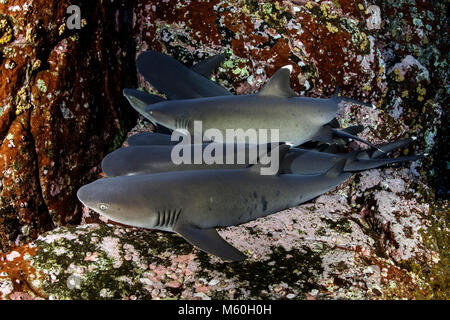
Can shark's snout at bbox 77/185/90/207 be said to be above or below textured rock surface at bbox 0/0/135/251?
below

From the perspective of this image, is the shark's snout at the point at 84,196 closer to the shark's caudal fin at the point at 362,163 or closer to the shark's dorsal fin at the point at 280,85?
the shark's dorsal fin at the point at 280,85

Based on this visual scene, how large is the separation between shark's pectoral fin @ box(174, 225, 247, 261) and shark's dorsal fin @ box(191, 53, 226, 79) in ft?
6.94

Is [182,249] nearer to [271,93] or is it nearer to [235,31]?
[271,93]

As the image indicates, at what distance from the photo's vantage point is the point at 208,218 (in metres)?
2.43

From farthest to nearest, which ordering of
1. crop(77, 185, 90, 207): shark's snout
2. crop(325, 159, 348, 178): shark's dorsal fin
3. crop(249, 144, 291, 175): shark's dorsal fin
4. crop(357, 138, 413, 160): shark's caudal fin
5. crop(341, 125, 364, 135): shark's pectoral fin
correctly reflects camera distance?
crop(341, 125, 364, 135): shark's pectoral fin → crop(357, 138, 413, 160): shark's caudal fin → crop(325, 159, 348, 178): shark's dorsal fin → crop(249, 144, 291, 175): shark's dorsal fin → crop(77, 185, 90, 207): shark's snout

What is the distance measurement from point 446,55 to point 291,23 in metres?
3.03

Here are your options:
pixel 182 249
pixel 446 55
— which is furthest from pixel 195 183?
pixel 446 55

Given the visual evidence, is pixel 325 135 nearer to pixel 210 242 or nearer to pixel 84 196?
pixel 210 242

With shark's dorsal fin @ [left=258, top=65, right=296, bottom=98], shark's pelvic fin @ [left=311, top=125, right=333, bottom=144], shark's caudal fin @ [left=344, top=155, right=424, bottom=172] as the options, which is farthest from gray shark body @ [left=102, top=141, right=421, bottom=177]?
shark's dorsal fin @ [left=258, top=65, right=296, bottom=98]

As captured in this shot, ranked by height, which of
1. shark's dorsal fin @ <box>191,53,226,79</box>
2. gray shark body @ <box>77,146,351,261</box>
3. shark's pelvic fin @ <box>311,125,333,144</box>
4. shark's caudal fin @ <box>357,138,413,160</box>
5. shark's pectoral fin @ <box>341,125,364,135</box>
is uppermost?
shark's dorsal fin @ <box>191,53,226,79</box>

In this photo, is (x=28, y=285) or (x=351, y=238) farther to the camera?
(x=351, y=238)
